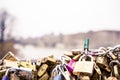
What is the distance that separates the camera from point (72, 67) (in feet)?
4.58

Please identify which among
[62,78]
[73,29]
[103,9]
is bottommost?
[62,78]

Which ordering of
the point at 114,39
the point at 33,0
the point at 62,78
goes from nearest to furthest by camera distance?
the point at 62,78 → the point at 114,39 → the point at 33,0

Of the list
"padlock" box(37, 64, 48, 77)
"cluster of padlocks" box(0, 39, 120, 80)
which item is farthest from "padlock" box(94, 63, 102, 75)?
"padlock" box(37, 64, 48, 77)

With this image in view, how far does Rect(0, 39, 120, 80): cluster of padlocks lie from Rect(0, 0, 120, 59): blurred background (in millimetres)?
808

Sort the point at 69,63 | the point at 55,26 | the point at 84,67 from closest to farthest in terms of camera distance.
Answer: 1. the point at 84,67
2. the point at 69,63
3. the point at 55,26

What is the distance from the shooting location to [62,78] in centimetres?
136

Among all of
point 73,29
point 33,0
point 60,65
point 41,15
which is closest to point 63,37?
point 73,29

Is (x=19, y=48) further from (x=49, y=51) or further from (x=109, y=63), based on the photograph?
(x=109, y=63)

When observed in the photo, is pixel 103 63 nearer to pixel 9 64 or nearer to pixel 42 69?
pixel 42 69

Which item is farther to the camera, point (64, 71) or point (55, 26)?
point (55, 26)

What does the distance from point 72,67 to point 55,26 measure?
1051 millimetres

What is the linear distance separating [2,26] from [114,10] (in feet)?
3.05

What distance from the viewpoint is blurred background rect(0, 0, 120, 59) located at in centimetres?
234

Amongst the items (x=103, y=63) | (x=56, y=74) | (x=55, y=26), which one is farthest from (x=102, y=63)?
(x=55, y=26)
